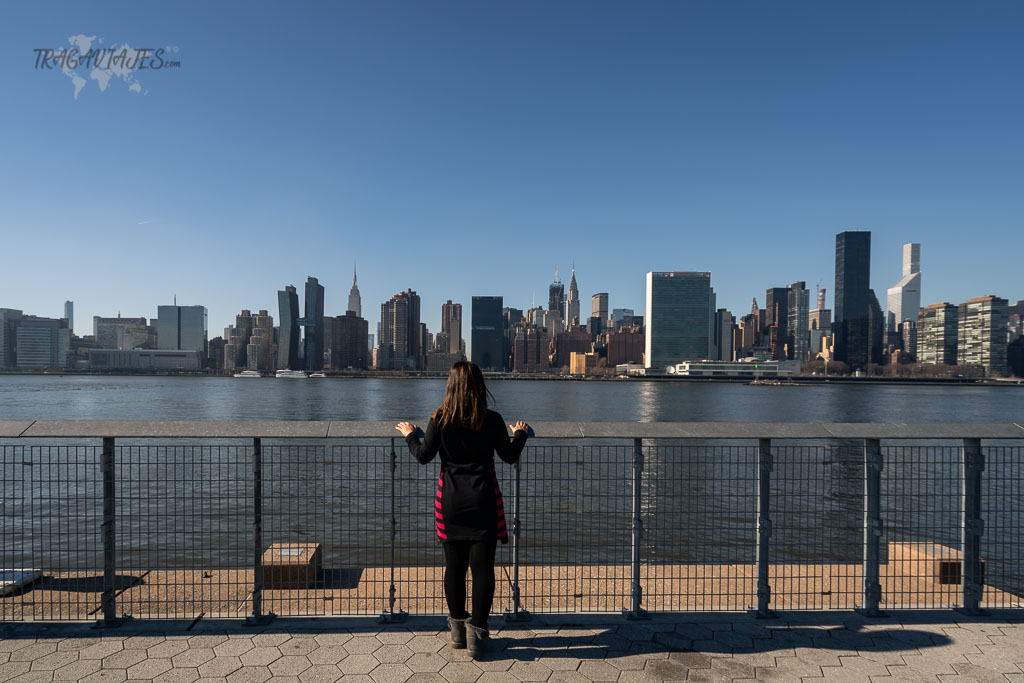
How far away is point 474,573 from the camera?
3.77 meters

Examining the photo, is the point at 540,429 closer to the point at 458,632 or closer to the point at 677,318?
the point at 458,632

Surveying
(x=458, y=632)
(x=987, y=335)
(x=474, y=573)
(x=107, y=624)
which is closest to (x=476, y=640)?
(x=458, y=632)

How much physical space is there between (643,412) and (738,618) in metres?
63.2

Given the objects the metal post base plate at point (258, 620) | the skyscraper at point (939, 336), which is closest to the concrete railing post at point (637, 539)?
the metal post base plate at point (258, 620)

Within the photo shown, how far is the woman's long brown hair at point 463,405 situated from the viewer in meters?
3.70

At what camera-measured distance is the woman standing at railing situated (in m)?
3.70

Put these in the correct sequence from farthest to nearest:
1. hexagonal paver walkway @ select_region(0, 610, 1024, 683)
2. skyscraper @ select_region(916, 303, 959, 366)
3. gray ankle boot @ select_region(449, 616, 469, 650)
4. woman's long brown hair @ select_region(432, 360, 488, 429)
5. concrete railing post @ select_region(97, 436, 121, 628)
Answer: skyscraper @ select_region(916, 303, 959, 366), concrete railing post @ select_region(97, 436, 121, 628), gray ankle boot @ select_region(449, 616, 469, 650), woman's long brown hair @ select_region(432, 360, 488, 429), hexagonal paver walkway @ select_region(0, 610, 1024, 683)

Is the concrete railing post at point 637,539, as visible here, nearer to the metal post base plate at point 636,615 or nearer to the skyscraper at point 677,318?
the metal post base plate at point 636,615

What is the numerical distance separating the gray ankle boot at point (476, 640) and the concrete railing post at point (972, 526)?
3739mm

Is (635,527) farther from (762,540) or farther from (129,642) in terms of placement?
(129,642)

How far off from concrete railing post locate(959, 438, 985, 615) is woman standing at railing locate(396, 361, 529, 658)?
349 cm

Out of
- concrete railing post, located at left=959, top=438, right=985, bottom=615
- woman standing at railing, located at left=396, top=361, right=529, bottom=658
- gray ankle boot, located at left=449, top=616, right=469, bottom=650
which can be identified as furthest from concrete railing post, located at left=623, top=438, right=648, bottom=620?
concrete railing post, located at left=959, top=438, right=985, bottom=615

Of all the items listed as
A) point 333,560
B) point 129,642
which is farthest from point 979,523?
point 333,560

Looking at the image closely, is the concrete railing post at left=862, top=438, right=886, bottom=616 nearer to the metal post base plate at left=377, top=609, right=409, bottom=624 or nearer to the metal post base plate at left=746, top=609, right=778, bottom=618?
the metal post base plate at left=746, top=609, right=778, bottom=618
